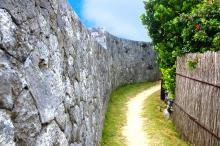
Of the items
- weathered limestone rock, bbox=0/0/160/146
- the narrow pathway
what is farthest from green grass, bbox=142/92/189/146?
weathered limestone rock, bbox=0/0/160/146

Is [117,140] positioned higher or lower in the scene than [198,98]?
lower

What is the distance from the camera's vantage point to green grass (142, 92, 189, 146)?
1129 cm

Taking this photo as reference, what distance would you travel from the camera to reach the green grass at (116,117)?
1116 cm

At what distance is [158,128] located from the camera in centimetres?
1307

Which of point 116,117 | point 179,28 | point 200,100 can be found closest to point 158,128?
point 116,117

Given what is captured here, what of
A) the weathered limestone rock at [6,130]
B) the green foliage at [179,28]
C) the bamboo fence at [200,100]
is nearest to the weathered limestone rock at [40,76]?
the weathered limestone rock at [6,130]

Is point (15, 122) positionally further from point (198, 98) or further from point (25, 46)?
point (198, 98)

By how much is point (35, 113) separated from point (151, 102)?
600 inches

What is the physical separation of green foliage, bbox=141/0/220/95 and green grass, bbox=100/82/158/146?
7.63 ft

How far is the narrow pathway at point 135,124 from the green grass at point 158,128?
0.22 m

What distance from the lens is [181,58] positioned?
12.8 metres

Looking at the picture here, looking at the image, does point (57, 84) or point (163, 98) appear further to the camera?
point (163, 98)

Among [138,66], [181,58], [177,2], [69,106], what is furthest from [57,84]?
[138,66]

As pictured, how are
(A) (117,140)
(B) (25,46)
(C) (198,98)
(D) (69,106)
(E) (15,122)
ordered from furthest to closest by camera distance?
(A) (117,140) < (C) (198,98) < (D) (69,106) < (B) (25,46) < (E) (15,122)
